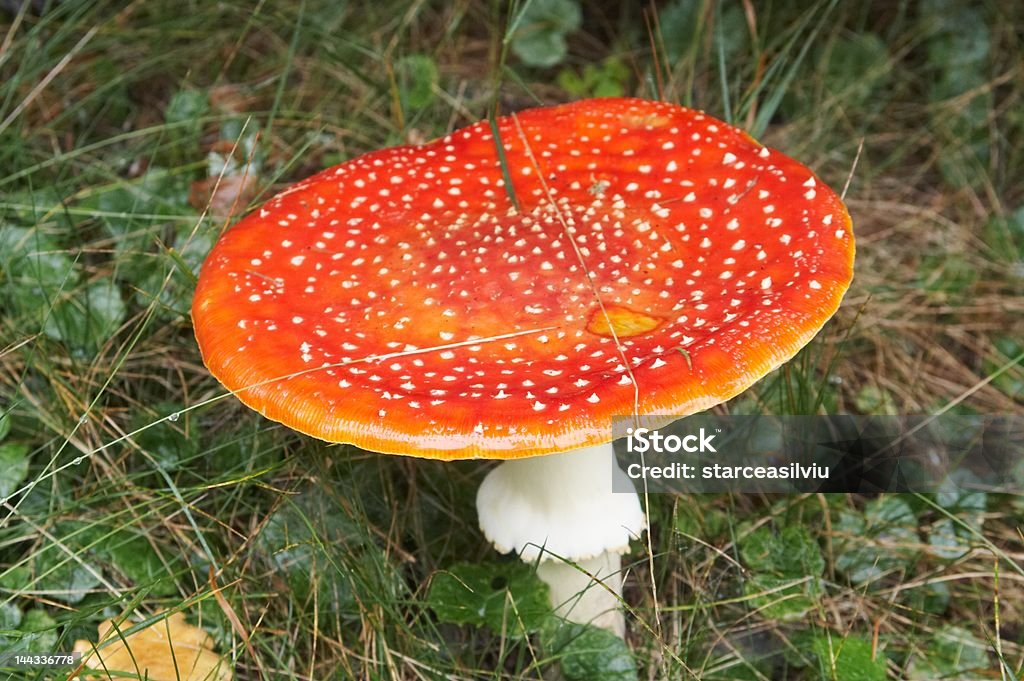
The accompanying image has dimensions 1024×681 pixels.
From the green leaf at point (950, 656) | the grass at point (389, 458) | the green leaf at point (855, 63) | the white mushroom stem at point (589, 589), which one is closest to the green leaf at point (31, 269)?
the grass at point (389, 458)

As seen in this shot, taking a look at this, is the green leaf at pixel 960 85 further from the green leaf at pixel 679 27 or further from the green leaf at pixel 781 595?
the green leaf at pixel 781 595

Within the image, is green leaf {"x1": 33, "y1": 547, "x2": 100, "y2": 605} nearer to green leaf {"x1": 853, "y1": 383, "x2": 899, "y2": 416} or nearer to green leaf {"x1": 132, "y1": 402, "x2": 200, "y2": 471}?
green leaf {"x1": 132, "y1": 402, "x2": 200, "y2": 471}

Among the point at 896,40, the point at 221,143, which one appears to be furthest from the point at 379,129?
the point at 896,40

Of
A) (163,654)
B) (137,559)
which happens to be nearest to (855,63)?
(137,559)

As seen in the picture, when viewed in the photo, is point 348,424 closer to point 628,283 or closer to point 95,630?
point 628,283

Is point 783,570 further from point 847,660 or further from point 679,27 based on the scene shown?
point 679,27

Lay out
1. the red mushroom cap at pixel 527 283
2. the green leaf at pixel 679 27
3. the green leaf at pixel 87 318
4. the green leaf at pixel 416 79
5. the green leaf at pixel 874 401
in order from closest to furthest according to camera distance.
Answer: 1. the red mushroom cap at pixel 527 283
2. the green leaf at pixel 87 318
3. the green leaf at pixel 874 401
4. the green leaf at pixel 416 79
5. the green leaf at pixel 679 27
